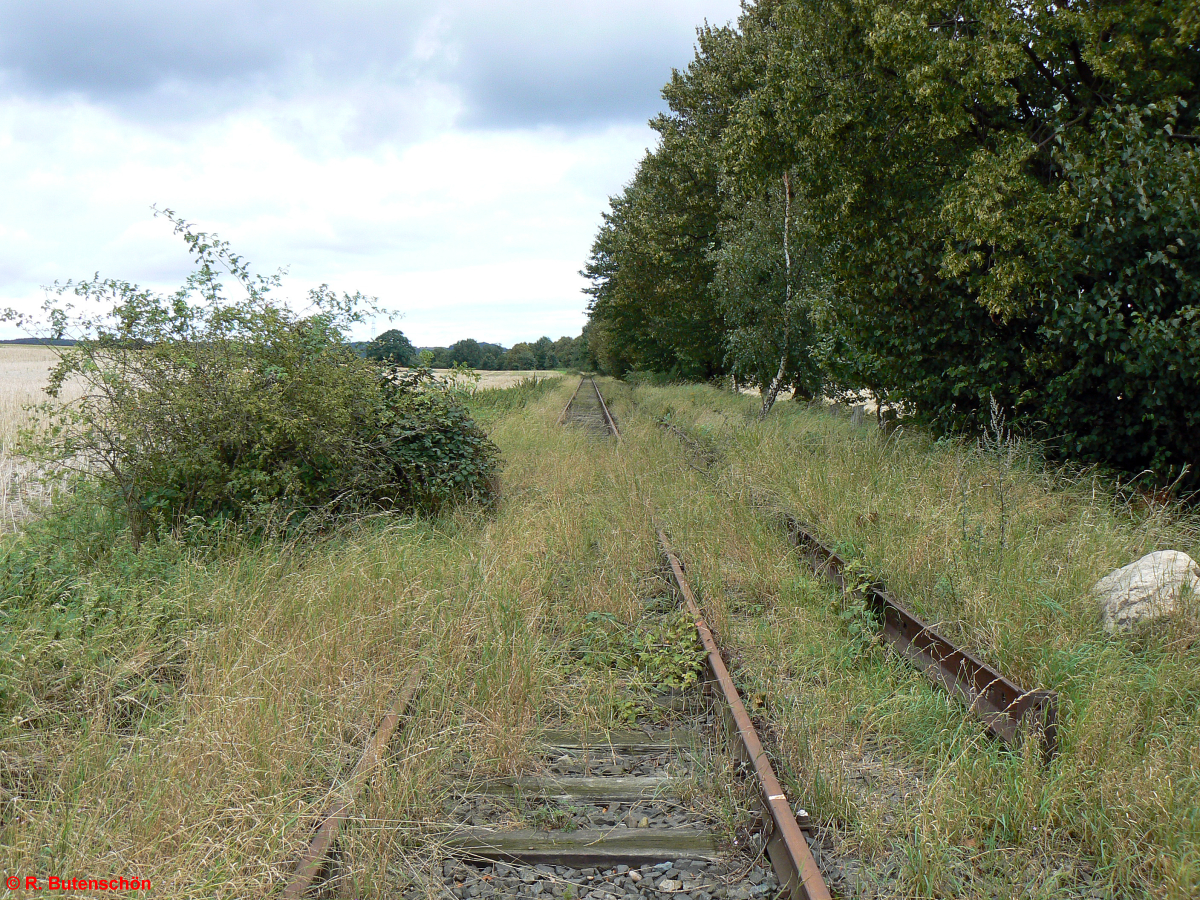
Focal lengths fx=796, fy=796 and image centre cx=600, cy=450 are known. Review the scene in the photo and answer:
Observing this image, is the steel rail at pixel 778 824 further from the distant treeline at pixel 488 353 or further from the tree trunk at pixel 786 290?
the tree trunk at pixel 786 290

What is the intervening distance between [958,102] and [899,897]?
10767 mm

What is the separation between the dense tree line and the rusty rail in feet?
14.0

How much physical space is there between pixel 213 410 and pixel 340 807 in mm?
4707

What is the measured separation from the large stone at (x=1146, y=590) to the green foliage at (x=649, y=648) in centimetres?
262

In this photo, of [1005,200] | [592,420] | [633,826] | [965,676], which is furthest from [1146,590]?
[592,420]

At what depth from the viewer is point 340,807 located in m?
3.37

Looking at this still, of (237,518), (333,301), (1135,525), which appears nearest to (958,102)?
(1135,525)

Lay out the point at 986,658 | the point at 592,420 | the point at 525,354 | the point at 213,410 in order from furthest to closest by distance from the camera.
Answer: the point at 525,354 < the point at 592,420 < the point at 213,410 < the point at 986,658

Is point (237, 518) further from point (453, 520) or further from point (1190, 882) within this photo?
point (1190, 882)

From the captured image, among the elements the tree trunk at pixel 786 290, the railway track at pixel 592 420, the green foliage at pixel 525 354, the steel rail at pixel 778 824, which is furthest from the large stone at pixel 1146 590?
the green foliage at pixel 525 354

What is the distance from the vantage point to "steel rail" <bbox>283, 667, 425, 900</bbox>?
2.92 meters

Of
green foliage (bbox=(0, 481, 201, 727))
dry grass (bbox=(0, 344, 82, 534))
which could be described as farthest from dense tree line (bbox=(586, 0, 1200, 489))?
dry grass (bbox=(0, 344, 82, 534))

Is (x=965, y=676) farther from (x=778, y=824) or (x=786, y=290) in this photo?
(x=786, y=290)

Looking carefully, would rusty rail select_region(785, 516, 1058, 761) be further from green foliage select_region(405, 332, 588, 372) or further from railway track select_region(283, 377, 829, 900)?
green foliage select_region(405, 332, 588, 372)
